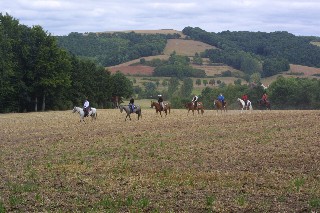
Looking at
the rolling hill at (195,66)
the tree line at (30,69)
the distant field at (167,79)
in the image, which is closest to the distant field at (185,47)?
the rolling hill at (195,66)

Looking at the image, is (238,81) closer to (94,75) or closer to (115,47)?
(115,47)

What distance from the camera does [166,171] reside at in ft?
63.4

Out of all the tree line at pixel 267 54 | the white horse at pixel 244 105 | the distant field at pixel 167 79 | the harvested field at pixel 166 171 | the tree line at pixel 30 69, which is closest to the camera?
the harvested field at pixel 166 171

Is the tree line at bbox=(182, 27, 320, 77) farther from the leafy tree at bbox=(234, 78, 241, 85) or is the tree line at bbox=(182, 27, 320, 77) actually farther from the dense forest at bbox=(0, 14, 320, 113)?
the leafy tree at bbox=(234, 78, 241, 85)

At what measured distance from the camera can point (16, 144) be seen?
99.2 ft

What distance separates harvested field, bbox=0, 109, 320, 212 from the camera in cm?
1418

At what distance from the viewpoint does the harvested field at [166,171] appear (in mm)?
14180

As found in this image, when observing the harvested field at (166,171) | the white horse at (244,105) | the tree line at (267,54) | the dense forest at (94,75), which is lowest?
the harvested field at (166,171)

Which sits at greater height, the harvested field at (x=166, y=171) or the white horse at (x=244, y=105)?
the white horse at (x=244, y=105)

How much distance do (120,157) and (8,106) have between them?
181 ft

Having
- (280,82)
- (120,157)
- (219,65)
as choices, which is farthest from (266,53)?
(120,157)

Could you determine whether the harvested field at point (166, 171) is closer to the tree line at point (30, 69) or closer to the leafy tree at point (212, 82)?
the tree line at point (30, 69)

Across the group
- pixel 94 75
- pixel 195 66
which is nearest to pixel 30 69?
pixel 94 75

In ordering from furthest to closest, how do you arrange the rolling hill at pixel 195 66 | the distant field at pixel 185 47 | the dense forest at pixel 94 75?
the distant field at pixel 185 47, the rolling hill at pixel 195 66, the dense forest at pixel 94 75
